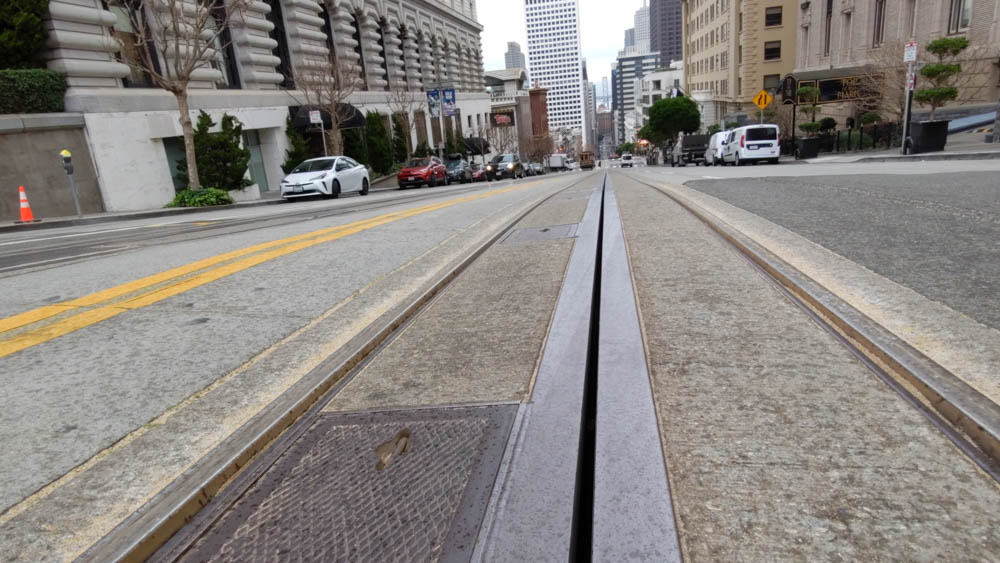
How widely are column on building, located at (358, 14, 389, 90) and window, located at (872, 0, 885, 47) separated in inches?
1309

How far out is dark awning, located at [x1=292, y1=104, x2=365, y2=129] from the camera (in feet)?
96.4

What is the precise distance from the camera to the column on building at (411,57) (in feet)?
161

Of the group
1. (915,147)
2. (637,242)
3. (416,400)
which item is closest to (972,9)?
(915,147)

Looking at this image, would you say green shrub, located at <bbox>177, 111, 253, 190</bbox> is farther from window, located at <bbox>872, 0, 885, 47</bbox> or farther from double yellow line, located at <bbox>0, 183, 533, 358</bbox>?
window, located at <bbox>872, 0, 885, 47</bbox>

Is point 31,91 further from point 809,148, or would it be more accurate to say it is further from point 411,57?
point 411,57

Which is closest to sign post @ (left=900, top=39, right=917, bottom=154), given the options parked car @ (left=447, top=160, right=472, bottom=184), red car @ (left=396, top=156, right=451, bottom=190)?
red car @ (left=396, top=156, right=451, bottom=190)

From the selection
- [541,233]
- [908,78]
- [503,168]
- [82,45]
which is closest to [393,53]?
[503,168]

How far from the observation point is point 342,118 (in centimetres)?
3180

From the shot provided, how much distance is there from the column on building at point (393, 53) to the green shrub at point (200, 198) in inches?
1027

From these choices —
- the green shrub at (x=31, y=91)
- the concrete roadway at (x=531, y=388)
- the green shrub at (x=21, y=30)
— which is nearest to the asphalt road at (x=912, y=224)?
the concrete roadway at (x=531, y=388)

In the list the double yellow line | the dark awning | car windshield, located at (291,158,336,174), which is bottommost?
the double yellow line

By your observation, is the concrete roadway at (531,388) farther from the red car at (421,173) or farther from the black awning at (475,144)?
the black awning at (475,144)

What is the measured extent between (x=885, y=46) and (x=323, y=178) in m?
28.8

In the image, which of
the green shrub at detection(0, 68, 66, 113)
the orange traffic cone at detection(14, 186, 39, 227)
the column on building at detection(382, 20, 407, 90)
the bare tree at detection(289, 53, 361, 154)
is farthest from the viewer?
the column on building at detection(382, 20, 407, 90)
